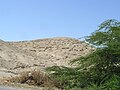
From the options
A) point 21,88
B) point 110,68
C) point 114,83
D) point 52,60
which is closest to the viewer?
point 114,83

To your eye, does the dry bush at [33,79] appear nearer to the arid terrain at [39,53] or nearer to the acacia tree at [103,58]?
the arid terrain at [39,53]

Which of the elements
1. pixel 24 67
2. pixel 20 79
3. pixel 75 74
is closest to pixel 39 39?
pixel 24 67

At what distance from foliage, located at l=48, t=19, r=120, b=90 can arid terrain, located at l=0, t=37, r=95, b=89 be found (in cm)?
903

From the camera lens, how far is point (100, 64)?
14.4 metres

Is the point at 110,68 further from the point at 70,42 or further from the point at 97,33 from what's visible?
the point at 70,42

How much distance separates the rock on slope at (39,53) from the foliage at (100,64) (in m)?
12.1

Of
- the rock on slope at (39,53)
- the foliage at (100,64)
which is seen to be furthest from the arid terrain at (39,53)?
the foliage at (100,64)

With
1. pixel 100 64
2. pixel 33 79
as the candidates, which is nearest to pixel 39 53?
pixel 33 79

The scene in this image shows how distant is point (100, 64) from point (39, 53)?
24000mm

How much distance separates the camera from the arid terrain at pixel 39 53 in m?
29.1

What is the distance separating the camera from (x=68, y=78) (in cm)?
1473

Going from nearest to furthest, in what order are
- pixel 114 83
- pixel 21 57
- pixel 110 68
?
pixel 114 83
pixel 110 68
pixel 21 57

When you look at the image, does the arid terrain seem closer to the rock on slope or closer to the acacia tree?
the rock on slope

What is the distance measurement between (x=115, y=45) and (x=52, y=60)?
22040 mm
